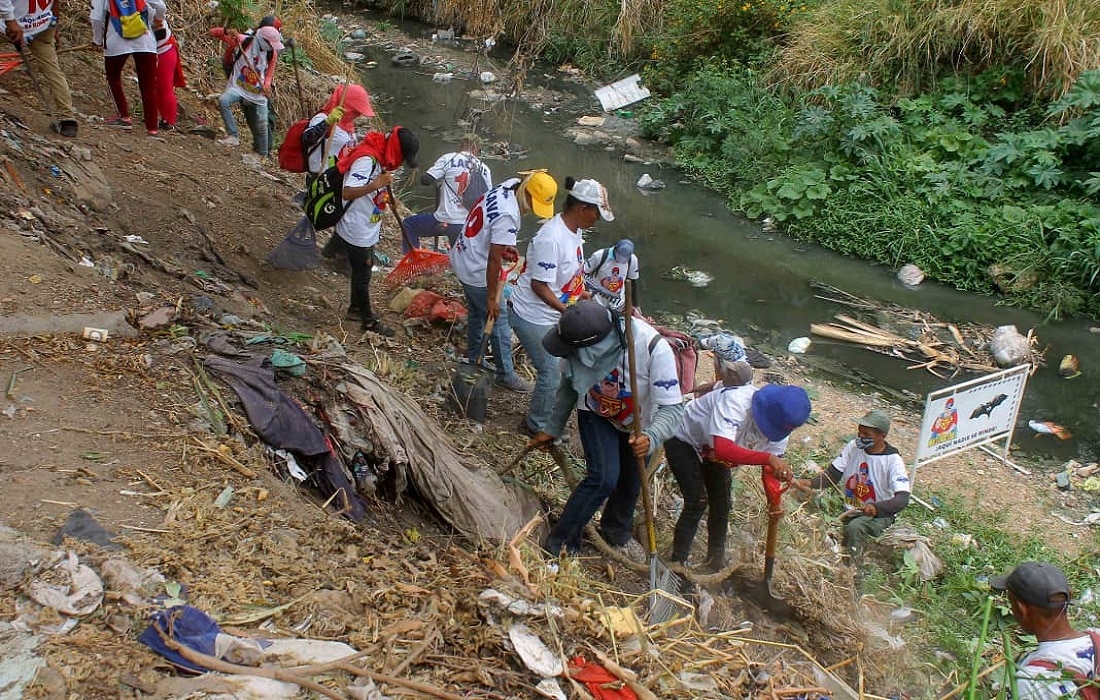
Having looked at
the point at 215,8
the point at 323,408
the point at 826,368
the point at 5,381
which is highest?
the point at 215,8

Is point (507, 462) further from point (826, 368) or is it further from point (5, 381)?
point (826, 368)

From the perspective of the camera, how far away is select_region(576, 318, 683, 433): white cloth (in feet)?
12.9

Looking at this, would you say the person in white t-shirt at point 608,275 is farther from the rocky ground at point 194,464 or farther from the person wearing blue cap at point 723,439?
the person wearing blue cap at point 723,439

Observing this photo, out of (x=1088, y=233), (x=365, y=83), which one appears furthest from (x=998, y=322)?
(x=365, y=83)

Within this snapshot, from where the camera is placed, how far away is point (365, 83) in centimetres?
1452

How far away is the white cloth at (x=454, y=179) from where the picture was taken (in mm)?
6559

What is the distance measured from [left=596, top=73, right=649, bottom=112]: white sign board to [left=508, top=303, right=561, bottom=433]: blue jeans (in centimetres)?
956

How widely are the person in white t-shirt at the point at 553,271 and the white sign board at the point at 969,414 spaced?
8.13 feet

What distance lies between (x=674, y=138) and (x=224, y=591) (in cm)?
1103

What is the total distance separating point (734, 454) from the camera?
13.1ft

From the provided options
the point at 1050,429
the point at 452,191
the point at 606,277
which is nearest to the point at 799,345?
the point at 1050,429

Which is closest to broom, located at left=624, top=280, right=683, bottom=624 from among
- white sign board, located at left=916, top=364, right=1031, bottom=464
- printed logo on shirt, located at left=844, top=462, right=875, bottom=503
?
printed logo on shirt, located at left=844, top=462, right=875, bottom=503

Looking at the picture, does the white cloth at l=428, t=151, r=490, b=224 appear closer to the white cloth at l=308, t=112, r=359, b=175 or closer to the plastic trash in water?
Answer: the white cloth at l=308, t=112, r=359, b=175

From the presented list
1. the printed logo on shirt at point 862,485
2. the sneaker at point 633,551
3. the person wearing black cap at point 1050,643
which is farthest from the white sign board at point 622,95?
the person wearing black cap at point 1050,643
